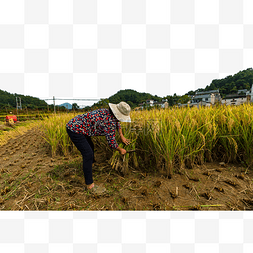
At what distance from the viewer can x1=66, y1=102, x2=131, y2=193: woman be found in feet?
5.38

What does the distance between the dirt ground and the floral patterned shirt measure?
59cm

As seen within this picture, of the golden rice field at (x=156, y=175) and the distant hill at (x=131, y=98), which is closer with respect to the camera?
the golden rice field at (x=156, y=175)

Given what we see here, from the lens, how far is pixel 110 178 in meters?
1.86

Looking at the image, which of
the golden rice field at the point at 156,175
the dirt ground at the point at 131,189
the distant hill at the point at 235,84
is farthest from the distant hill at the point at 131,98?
the distant hill at the point at 235,84

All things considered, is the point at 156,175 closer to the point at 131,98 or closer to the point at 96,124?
the point at 96,124

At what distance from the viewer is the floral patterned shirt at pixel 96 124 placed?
164 cm

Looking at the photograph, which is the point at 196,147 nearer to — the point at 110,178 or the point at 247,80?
the point at 110,178

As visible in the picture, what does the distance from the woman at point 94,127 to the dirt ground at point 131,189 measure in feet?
0.75

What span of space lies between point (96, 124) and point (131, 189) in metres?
0.88

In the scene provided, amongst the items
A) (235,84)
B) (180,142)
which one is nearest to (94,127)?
(180,142)

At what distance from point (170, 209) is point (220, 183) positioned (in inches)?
31.5

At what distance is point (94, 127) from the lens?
5.83 feet

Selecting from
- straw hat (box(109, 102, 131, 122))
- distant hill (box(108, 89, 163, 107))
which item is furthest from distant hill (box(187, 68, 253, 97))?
straw hat (box(109, 102, 131, 122))

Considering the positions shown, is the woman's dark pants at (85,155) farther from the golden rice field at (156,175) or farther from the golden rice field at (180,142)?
the golden rice field at (180,142)
